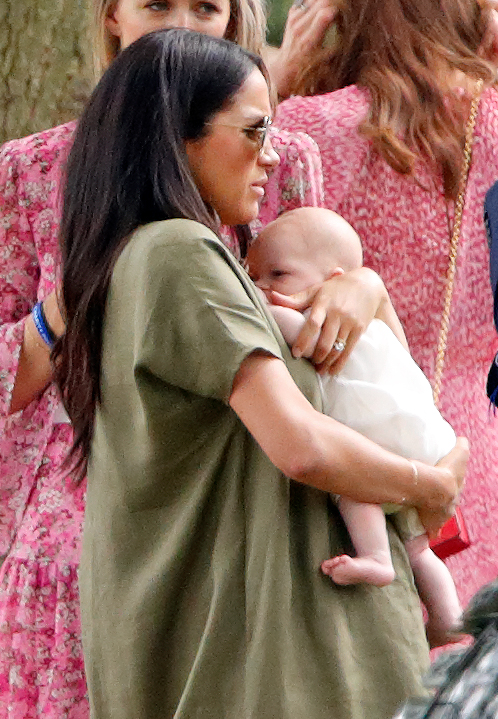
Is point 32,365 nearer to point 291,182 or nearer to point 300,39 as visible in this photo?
point 291,182

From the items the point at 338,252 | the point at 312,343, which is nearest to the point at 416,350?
the point at 338,252

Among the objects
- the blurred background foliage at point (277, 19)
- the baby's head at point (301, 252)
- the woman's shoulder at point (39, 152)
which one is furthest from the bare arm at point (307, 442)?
the blurred background foliage at point (277, 19)

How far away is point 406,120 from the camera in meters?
2.54

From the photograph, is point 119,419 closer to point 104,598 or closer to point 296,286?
point 104,598

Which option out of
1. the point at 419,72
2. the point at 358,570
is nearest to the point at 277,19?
the point at 419,72

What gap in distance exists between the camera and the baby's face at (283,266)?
194cm

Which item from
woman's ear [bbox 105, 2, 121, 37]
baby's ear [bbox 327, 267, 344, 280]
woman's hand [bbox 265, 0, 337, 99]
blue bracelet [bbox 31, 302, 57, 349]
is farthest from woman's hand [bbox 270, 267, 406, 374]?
woman's hand [bbox 265, 0, 337, 99]

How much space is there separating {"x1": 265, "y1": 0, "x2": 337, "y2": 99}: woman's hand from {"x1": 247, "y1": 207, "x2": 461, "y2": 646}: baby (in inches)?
39.5

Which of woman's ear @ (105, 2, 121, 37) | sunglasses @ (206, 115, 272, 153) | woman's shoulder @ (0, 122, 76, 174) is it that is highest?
sunglasses @ (206, 115, 272, 153)

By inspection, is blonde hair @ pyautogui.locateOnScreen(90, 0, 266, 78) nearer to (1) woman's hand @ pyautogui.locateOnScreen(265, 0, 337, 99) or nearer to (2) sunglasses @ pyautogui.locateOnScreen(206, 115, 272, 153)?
(1) woman's hand @ pyautogui.locateOnScreen(265, 0, 337, 99)

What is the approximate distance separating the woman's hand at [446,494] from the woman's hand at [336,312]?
20 cm

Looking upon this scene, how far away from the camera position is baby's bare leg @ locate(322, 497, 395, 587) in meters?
1.61

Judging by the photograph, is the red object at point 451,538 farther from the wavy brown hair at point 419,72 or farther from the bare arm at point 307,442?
the wavy brown hair at point 419,72

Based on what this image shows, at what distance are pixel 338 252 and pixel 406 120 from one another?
64 cm
